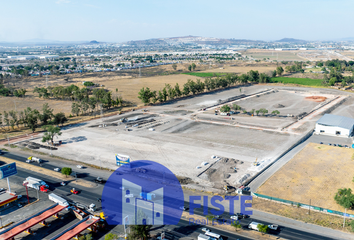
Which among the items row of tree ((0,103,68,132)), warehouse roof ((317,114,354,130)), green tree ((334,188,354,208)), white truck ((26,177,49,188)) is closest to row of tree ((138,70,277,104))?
row of tree ((0,103,68,132))

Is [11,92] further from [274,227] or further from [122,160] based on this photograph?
[274,227]

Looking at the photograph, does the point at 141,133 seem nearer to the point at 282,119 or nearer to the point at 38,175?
the point at 38,175

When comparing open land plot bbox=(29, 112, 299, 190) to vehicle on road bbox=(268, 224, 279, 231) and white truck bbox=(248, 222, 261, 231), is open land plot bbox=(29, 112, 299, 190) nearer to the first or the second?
white truck bbox=(248, 222, 261, 231)

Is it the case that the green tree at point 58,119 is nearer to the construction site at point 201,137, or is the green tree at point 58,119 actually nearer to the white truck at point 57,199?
the construction site at point 201,137

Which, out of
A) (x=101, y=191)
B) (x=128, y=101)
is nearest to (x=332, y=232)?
(x=101, y=191)

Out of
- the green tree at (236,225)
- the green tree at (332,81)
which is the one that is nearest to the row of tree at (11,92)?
the green tree at (236,225)
